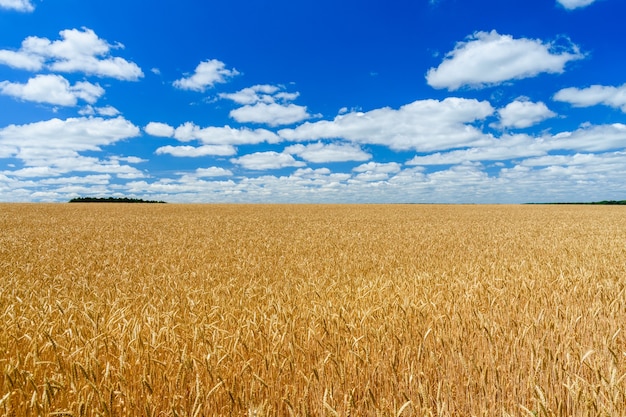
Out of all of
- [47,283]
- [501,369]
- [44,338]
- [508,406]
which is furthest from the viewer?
[47,283]

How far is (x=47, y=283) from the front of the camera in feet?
21.5

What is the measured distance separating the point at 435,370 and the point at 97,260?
853cm

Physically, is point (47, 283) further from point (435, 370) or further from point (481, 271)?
point (481, 271)

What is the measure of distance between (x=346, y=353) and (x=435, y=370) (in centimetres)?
80

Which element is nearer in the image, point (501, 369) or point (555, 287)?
point (501, 369)

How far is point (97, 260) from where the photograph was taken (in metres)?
8.98

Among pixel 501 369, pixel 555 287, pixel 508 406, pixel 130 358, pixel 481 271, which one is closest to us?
pixel 508 406

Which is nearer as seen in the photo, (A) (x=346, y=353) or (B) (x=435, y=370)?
(B) (x=435, y=370)

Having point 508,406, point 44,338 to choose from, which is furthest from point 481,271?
point 44,338

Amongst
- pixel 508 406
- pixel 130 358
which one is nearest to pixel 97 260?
pixel 130 358

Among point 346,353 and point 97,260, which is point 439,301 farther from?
point 97,260

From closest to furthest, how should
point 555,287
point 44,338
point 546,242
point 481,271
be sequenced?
point 44,338, point 555,287, point 481,271, point 546,242

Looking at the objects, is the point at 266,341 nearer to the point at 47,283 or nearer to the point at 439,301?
the point at 439,301

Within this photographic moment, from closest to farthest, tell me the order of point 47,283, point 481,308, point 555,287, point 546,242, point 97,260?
1. point 481,308
2. point 555,287
3. point 47,283
4. point 97,260
5. point 546,242
